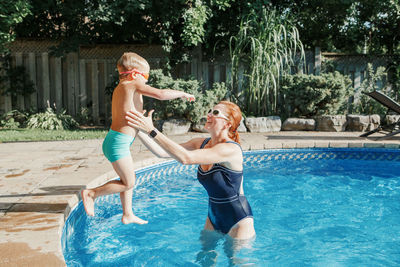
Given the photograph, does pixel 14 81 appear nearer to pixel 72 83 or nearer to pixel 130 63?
pixel 72 83

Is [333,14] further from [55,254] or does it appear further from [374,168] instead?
[55,254]

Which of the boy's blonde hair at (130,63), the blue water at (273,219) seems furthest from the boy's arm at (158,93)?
the blue water at (273,219)

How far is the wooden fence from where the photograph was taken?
9891 millimetres

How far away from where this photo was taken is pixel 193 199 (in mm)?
4809

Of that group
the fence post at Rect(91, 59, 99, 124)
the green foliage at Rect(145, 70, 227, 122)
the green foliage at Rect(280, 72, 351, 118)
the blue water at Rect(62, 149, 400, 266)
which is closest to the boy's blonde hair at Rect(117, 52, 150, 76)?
the blue water at Rect(62, 149, 400, 266)

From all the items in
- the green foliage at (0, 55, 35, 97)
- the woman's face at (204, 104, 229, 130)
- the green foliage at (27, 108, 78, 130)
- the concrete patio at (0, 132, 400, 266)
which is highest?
the green foliage at (0, 55, 35, 97)

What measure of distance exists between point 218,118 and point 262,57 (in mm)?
6121

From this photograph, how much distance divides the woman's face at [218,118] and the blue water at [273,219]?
82 centimetres

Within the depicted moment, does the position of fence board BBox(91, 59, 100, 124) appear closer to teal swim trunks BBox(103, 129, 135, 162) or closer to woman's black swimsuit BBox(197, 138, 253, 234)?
teal swim trunks BBox(103, 129, 135, 162)

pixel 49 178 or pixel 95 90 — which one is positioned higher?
→ pixel 95 90

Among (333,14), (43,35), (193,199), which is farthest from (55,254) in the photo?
(333,14)

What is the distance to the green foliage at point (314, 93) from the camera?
8.47 metres

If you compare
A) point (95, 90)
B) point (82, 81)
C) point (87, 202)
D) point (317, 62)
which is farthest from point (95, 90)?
point (87, 202)

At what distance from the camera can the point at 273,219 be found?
4246 millimetres
